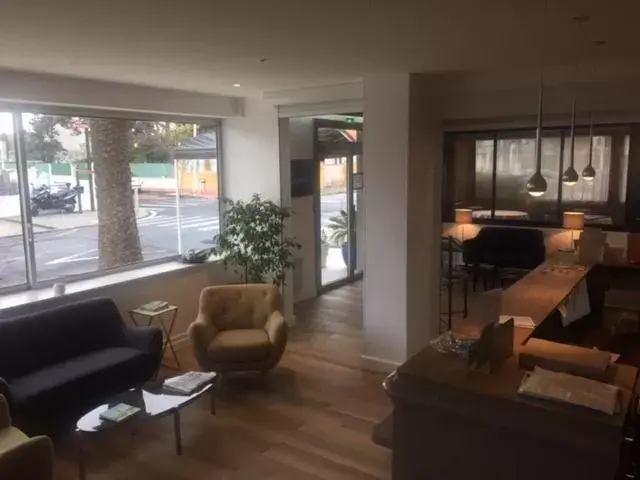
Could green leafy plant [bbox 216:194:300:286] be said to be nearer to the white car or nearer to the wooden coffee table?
the white car

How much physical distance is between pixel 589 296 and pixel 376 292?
178cm

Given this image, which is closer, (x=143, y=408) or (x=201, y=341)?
(x=143, y=408)

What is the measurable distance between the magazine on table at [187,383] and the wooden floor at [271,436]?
0.38 meters

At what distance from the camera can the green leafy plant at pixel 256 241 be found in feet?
19.2

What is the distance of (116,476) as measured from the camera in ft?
11.8

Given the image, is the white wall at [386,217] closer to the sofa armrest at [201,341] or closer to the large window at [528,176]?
the sofa armrest at [201,341]

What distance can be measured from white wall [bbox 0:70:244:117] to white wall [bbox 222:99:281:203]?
0.69ft

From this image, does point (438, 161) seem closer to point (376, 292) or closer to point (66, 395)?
point (376, 292)

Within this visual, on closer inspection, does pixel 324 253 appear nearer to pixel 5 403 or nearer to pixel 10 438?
pixel 5 403

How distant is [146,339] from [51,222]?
1.56 metres

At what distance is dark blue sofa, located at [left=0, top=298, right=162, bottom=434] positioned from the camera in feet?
12.4

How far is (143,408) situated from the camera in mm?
3729

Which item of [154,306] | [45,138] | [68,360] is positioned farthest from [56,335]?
[45,138]

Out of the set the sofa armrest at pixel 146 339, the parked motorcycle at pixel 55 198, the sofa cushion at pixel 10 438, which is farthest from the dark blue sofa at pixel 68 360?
the parked motorcycle at pixel 55 198
